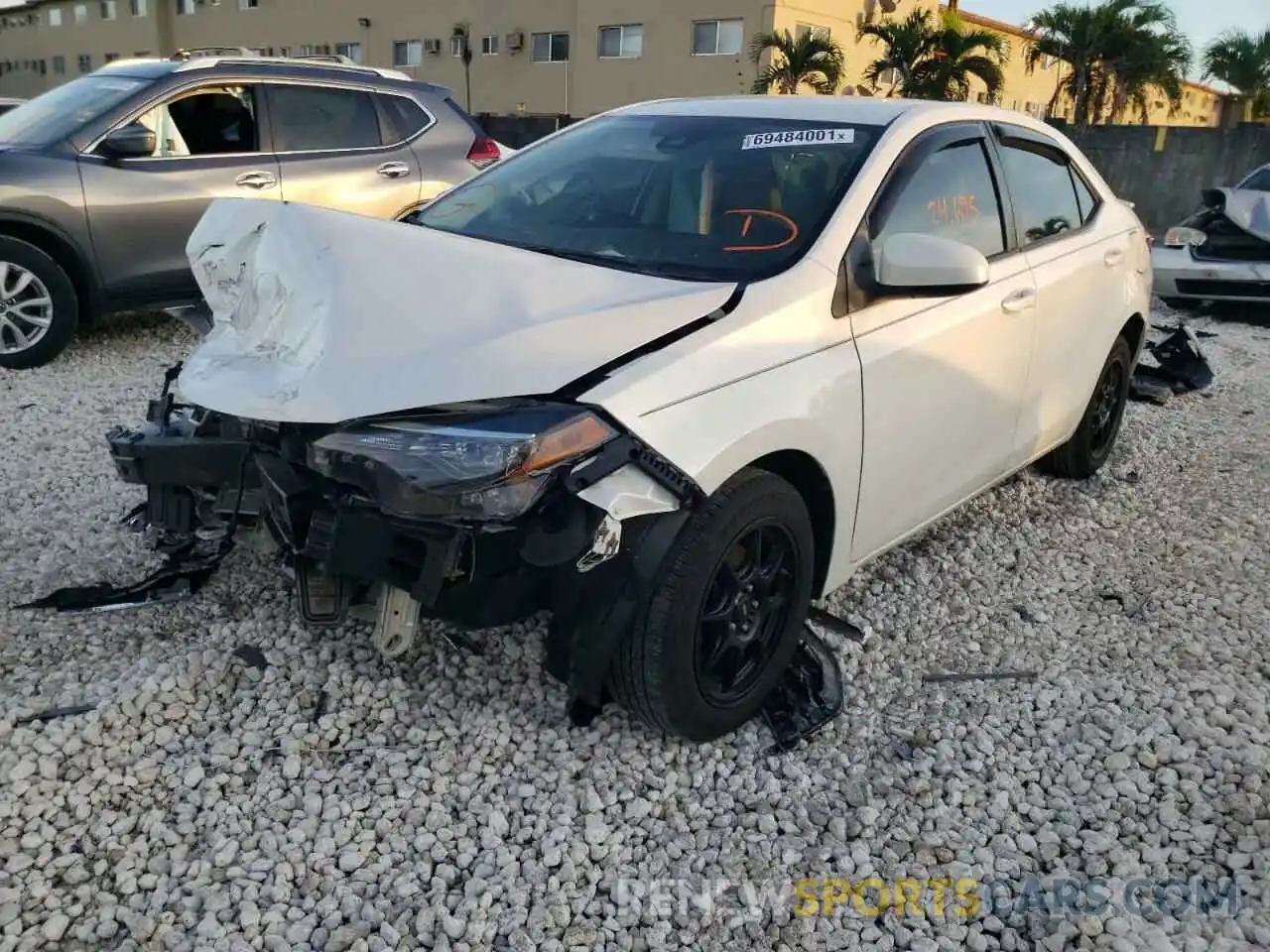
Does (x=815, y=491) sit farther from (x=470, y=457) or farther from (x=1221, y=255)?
(x=1221, y=255)

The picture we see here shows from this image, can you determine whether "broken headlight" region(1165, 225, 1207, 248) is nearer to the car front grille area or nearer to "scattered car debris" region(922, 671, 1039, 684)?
the car front grille area

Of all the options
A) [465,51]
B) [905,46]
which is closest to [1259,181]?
[905,46]

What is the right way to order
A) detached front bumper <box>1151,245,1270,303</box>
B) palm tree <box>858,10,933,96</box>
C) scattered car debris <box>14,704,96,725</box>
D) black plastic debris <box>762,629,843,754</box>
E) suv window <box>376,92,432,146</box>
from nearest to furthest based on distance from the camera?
scattered car debris <box>14,704,96,725</box>, black plastic debris <box>762,629,843,754</box>, suv window <box>376,92,432,146</box>, detached front bumper <box>1151,245,1270,303</box>, palm tree <box>858,10,933,96</box>

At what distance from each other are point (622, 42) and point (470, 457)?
96.1 feet

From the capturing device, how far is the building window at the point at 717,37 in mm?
26672

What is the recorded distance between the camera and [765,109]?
3.67 metres

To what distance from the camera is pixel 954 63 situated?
22.8 metres

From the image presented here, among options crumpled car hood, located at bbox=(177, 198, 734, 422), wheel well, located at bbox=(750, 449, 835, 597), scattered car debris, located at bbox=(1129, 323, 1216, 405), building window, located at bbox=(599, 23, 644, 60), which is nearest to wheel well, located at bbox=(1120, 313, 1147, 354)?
scattered car debris, located at bbox=(1129, 323, 1216, 405)

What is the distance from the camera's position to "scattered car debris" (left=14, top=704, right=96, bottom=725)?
2.82 m

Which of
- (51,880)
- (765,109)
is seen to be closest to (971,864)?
(51,880)

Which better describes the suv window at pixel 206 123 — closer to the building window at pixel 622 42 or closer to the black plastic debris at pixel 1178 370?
the black plastic debris at pixel 1178 370

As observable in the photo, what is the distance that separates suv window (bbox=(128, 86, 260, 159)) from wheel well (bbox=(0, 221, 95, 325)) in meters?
0.84

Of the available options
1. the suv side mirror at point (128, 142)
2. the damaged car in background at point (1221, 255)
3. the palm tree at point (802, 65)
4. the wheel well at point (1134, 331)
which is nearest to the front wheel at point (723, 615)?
the wheel well at point (1134, 331)

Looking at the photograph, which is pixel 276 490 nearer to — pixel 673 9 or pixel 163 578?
pixel 163 578
